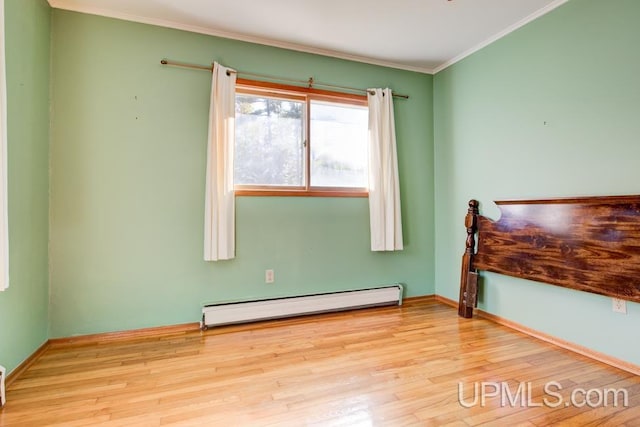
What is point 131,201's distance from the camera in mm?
2455

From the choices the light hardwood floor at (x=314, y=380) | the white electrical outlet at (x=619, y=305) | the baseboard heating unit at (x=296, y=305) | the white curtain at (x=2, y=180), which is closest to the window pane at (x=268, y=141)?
the baseboard heating unit at (x=296, y=305)

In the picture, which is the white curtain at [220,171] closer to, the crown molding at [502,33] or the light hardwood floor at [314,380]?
the light hardwood floor at [314,380]

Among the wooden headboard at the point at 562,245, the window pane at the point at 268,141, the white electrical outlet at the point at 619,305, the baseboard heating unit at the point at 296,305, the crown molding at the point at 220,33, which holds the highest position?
the crown molding at the point at 220,33

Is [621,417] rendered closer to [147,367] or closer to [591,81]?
[591,81]

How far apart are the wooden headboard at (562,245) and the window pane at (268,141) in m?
1.72

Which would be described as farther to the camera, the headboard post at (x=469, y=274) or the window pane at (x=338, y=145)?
the window pane at (x=338, y=145)

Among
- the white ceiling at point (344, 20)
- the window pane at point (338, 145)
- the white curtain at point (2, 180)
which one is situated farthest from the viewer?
the window pane at point (338, 145)

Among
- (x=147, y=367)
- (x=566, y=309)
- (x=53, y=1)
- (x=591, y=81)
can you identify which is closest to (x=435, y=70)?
(x=591, y=81)

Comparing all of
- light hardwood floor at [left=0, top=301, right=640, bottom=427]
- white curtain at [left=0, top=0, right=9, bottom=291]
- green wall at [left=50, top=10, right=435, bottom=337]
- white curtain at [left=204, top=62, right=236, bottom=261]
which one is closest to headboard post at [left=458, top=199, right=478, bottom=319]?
light hardwood floor at [left=0, top=301, right=640, bottom=427]

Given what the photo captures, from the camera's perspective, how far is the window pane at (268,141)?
9.16ft

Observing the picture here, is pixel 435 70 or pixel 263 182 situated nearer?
pixel 263 182

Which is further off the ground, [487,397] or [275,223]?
[275,223]

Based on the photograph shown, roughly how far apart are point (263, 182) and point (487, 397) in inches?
87.1

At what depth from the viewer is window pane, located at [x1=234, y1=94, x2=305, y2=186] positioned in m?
2.79
